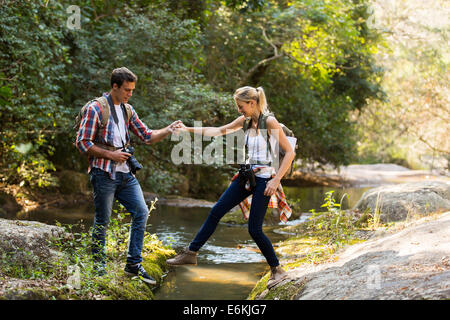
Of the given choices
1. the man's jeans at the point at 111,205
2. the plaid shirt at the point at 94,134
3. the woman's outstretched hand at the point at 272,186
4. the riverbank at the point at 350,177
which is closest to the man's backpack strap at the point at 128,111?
the plaid shirt at the point at 94,134

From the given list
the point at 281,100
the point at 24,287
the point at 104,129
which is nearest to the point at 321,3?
the point at 281,100

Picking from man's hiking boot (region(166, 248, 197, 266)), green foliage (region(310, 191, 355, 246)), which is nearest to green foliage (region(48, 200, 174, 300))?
man's hiking boot (region(166, 248, 197, 266))

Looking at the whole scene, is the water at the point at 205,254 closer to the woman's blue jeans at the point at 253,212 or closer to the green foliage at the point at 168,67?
the woman's blue jeans at the point at 253,212

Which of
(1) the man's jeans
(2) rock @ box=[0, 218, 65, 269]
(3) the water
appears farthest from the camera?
(3) the water

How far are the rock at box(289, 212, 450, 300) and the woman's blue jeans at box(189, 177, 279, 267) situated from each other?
45 cm

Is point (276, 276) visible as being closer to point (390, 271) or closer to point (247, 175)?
point (247, 175)

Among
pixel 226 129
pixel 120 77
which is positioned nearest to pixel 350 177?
pixel 226 129

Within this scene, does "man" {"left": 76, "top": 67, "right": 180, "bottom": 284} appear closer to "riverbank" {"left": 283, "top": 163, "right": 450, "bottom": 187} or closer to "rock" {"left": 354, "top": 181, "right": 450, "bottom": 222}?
"rock" {"left": 354, "top": 181, "right": 450, "bottom": 222}

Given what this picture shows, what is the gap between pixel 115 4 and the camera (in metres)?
14.2

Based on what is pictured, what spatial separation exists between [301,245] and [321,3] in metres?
9.46

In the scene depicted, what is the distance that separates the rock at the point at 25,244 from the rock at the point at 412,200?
5657 mm

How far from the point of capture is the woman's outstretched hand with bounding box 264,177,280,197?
16.2 ft

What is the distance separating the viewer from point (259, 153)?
5121 mm

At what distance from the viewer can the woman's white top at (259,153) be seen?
5059mm
